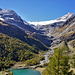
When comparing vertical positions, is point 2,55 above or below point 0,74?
above

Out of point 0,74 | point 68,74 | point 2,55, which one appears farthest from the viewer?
point 2,55

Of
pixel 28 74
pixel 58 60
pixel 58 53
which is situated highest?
pixel 58 53

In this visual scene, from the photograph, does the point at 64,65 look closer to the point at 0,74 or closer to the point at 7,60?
the point at 0,74

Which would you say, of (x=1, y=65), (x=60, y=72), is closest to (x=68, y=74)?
(x=60, y=72)

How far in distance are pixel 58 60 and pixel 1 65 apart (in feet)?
463

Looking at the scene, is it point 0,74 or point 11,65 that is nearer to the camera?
point 0,74

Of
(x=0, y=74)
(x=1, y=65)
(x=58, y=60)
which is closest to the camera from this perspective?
(x=58, y=60)

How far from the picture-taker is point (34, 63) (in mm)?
184875

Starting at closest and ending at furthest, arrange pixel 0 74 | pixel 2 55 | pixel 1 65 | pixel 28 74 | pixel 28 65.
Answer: pixel 0 74 → pixel 28 74 → pixel 1 65 → pixel 28 65 → pixel 2 55

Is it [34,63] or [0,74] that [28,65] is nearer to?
[34,63]

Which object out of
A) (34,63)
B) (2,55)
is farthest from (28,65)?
(2,55)

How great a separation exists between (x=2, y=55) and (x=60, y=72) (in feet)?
576

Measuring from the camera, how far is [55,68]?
4503 cm

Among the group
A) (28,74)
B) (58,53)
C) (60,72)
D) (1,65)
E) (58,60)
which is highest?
(58,53)
